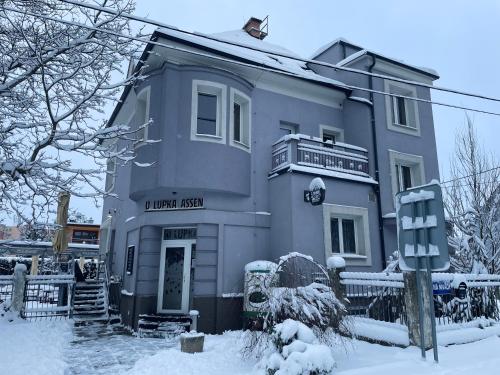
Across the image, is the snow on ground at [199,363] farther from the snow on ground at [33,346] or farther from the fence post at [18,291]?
the fence post at [18,291]

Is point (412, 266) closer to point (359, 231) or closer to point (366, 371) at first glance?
point (366, 371)

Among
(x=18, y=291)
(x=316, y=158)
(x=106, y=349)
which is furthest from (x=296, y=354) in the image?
(x=18, y=291)

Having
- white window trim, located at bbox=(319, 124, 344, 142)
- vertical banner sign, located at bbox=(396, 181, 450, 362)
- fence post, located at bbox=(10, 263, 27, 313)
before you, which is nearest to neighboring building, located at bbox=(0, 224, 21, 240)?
fence post, located at bbox=(10, 263, 27, 313)

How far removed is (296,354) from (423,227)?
9.59ft

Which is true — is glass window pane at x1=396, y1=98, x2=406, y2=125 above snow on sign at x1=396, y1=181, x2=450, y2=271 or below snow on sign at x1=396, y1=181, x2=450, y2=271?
above

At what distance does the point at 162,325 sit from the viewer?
1089 cm

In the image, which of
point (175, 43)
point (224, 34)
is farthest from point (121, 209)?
point (224, 34)

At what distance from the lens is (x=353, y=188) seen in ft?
43.8

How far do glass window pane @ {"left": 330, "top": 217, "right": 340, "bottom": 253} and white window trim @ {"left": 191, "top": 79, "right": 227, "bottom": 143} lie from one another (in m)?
4.92

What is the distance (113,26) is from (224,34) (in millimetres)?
10744

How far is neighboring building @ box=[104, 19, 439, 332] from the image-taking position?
11.8 m

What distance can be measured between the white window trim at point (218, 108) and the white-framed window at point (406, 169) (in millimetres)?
7322

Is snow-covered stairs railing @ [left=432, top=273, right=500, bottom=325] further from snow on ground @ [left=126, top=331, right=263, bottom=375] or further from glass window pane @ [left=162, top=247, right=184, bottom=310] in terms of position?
glass window pane @ [left=162, top=247, right=184, bottom=310]

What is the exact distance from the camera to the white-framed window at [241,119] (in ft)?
43.0
